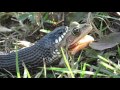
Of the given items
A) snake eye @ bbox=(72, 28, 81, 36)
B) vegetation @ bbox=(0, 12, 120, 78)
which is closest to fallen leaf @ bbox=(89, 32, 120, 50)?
vegetation @ bbox=(0, 12, 120, 78)

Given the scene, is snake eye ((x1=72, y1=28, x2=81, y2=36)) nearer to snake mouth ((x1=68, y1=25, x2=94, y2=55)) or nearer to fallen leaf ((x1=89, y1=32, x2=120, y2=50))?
snake mouth ((x1=68, y1=25, x2=94, y2=55))

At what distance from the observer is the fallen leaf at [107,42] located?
265cm

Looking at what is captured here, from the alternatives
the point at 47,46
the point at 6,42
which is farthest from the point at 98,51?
the point at 6,42

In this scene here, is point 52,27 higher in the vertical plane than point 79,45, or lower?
higher

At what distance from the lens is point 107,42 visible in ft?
8.90

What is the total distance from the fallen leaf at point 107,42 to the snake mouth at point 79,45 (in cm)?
4

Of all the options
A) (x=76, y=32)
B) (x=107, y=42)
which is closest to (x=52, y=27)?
(x=76, y=32)

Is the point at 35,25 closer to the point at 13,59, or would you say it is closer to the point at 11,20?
the point at 11,20

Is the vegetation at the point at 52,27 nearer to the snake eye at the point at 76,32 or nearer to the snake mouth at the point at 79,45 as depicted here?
the snake mouth at the point at 79,45

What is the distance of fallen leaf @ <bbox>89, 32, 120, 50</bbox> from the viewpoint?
104 inches

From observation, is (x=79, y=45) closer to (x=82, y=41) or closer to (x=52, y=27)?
(x=82, y=41)

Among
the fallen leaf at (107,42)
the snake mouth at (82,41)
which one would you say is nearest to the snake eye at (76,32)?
the snake mouth at (82,41)

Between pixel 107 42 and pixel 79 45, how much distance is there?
0.25 metres
